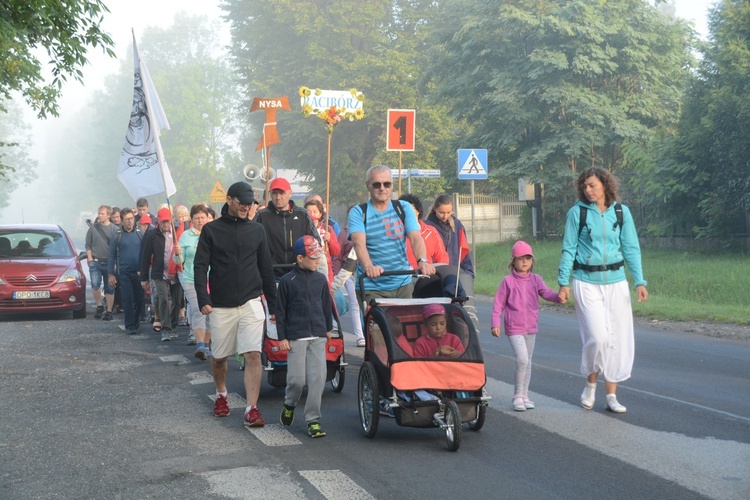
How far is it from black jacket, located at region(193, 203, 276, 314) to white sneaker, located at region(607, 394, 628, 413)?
9.86 ft

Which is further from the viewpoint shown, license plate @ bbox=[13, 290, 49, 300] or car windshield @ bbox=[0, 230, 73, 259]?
car windshield @ bbox=[0, 230, 73, 259]

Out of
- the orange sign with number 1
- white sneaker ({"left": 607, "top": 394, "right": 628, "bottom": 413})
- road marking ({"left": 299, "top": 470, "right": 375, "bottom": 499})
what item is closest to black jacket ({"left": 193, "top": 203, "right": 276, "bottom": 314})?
road marking ({"left": 299, "top": 470, "right": 375, "bottom": 499})

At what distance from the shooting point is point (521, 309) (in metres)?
8.03

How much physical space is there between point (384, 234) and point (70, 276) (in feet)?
38.6

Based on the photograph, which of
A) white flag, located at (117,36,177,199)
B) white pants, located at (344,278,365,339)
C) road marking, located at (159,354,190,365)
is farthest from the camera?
white flag, located at (117,36,177,199)

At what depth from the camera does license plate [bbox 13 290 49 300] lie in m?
17.5

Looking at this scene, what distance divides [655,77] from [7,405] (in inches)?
1136

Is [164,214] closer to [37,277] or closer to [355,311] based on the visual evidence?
[355,311]

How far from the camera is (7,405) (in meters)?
9.07

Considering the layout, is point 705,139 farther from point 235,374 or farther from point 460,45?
point 235,374

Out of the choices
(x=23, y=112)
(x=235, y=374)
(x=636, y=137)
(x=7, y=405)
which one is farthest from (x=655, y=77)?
(x=23, y=112)

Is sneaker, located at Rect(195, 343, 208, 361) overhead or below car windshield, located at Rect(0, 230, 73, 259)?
below

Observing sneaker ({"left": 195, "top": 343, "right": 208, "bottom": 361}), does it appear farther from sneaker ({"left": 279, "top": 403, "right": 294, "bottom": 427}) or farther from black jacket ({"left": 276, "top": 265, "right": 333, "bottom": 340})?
black jacket ({"left": 276, "top": 265, "right": 333, "bottom": 340})

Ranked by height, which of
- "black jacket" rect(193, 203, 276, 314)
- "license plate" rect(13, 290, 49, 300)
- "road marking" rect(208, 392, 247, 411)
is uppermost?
"black jacket" rect(193, 203, 276, 314)
